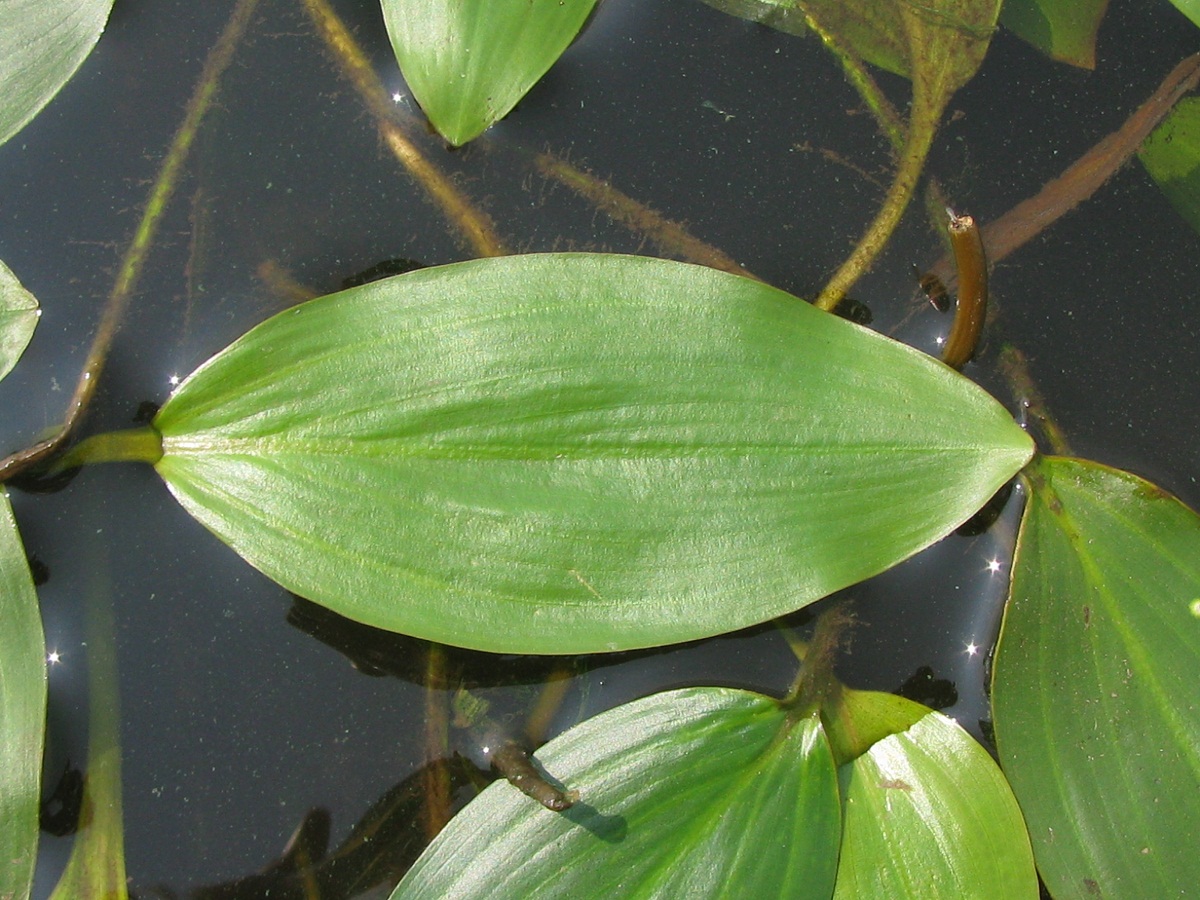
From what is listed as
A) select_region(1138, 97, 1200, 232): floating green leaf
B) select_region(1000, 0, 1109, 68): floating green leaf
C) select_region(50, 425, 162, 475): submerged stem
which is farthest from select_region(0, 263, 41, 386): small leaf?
select_region(1138, 97, 1200, 232): floating green leaf

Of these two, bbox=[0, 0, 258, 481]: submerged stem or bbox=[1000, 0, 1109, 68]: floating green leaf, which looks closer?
bbox=[0, 0, 258, 481]: submerged stem

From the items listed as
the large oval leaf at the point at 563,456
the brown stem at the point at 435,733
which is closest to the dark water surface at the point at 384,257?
the brown stem at the point at 435,733

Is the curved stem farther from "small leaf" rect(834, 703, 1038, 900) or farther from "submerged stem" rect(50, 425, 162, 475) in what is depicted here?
"submerged stem" rect(50, 425, 162, 475)

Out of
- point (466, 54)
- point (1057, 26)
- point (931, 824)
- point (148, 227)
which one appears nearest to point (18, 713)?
point (148, 227)

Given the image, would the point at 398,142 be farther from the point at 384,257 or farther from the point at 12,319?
the point at 12,319

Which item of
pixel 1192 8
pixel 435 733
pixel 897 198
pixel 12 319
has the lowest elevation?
pixel 435 733

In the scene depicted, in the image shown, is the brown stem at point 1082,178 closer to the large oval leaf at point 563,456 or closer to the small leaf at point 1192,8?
the small leaf at point 1192,8

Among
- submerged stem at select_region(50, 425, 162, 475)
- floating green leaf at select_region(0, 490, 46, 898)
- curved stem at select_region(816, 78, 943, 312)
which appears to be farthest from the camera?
curved stem at select_region(816, 78, 943, 312)
